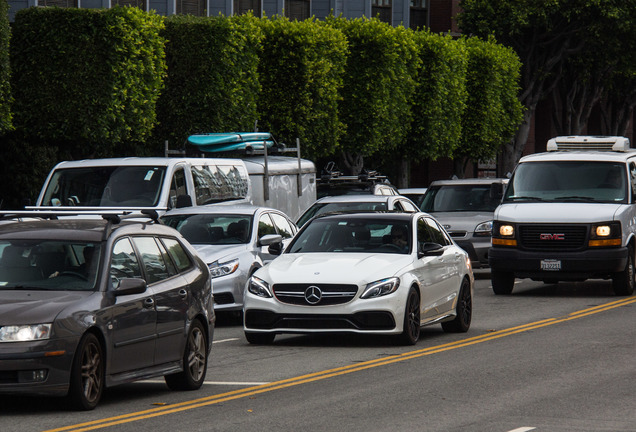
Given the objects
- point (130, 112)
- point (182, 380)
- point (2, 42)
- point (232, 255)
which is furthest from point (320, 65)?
point (182, 380)

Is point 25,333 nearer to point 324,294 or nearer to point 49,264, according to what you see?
point 49,264

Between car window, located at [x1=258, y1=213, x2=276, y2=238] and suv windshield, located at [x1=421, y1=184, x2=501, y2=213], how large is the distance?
30.2 feet

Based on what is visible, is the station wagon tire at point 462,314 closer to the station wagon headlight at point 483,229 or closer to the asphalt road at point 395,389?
Result: the asphalt road at point 395,389

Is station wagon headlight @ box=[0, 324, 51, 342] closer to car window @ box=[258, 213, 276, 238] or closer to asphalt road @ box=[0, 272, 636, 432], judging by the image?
asphalt road @ box=[0, 272, 636, 432]

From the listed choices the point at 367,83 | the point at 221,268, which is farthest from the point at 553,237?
the point at 367,83

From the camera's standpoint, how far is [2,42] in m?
31.7

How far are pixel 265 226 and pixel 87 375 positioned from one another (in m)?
9.70

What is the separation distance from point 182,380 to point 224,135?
16127mm

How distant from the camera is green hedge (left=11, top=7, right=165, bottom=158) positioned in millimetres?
33438

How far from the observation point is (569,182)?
906 inches

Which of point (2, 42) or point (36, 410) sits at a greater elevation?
point (2, 42)

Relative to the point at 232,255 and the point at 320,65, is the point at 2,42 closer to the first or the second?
the point at 320,65

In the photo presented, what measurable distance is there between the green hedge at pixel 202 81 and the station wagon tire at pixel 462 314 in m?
20.9

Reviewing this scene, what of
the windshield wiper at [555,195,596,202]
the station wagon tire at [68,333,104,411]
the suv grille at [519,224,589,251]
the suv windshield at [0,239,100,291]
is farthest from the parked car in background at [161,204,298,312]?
the station wagon tire at [68,333,104,411]
